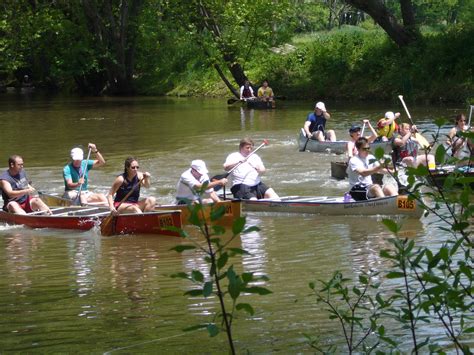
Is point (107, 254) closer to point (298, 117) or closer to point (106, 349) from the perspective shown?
point (106, 349)

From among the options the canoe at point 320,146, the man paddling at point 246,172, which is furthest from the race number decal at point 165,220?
the canoe at point 320,146

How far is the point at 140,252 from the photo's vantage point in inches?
506

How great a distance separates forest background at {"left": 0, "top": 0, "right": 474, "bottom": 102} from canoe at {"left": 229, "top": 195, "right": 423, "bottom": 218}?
70.6 feet

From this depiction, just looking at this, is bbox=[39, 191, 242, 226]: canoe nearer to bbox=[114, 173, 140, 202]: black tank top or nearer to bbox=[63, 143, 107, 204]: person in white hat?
bbox=[63, 143, 107, 204]: person in white hat

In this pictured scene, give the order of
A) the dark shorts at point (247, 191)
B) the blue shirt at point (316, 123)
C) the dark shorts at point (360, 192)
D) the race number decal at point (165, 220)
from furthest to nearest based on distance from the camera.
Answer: the blue shirt at point (316, 123) → the dark shorts at point (247, 191) → the dark shorts at point (360, 192) → the race number decal at point (165, 220)

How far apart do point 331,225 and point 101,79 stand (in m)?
43.0

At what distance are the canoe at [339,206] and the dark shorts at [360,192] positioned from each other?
0.68 feet

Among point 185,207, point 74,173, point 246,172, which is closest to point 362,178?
point 246,172

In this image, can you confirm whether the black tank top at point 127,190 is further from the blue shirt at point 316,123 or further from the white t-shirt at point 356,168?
the blue shirt at point 316,123

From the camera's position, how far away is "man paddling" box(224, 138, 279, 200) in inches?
602

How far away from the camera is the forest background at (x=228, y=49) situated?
3925 centimetres

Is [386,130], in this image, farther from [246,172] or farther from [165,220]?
[165,220]

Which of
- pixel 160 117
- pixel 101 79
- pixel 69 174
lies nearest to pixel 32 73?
pixel 101 79

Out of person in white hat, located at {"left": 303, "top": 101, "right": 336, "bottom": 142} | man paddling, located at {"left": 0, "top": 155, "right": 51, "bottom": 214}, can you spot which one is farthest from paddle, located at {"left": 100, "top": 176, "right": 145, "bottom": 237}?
person in white hat, located at {"left": 303, "top": 101, "right": 336, "bottom": 142}
